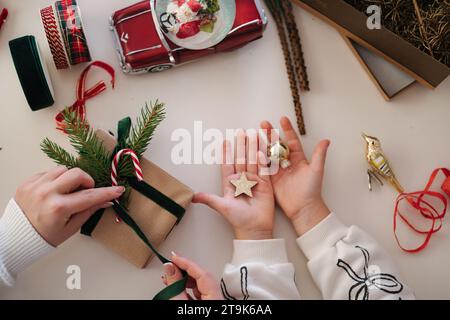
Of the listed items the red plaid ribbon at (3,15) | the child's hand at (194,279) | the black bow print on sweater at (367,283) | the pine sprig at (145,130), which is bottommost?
the black bow print on sweater at (367,283)

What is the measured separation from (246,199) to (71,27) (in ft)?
1.67

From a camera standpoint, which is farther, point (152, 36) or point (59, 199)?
point (152, 36)

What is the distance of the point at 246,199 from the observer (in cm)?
91

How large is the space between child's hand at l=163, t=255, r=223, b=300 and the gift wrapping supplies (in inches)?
17.0

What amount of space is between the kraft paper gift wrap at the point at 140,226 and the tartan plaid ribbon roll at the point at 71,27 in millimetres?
194

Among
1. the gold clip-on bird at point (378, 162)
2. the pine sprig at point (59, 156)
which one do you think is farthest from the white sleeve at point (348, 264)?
the pine sprig at point (59, 156)

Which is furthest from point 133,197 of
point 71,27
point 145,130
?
point 71,27

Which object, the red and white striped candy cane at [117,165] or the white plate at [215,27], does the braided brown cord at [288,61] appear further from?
the red and white striped candy cane at [117,165]

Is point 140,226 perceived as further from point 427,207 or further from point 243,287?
point 427,207

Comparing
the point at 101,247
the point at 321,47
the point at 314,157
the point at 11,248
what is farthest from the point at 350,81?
the point at 11,248

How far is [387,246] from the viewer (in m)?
0.92

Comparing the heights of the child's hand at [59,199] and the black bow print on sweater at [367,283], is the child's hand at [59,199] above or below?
above

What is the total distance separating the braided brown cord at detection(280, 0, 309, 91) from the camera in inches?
38.4

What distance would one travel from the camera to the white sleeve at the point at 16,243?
32.0 inches
